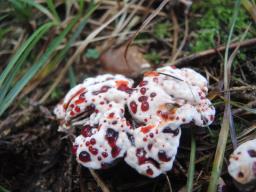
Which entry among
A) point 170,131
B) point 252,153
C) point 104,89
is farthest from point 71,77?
point 252,153

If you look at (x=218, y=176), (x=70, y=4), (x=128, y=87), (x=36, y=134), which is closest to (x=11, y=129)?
(x=36, y=134)

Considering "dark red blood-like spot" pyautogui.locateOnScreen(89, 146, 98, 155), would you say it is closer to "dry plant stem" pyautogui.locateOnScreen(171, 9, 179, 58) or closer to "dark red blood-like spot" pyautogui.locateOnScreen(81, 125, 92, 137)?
"dark red blood-like spot" pyautogui.locateOnScreen(81, 125, 92, 137)

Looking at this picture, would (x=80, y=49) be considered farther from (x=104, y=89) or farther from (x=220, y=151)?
(x=220, y=151)

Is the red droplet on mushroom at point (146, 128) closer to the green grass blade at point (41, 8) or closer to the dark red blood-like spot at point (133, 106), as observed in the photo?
the dark red blood-like spot at point (133, 106)

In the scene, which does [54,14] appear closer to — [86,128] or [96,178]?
[86,128]

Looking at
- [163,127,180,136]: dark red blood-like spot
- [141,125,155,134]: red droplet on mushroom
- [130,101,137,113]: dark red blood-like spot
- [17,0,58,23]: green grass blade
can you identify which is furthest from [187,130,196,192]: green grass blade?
[17,0,58,23]: green grass blade

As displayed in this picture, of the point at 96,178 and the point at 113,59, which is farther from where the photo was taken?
the point at 113,59
